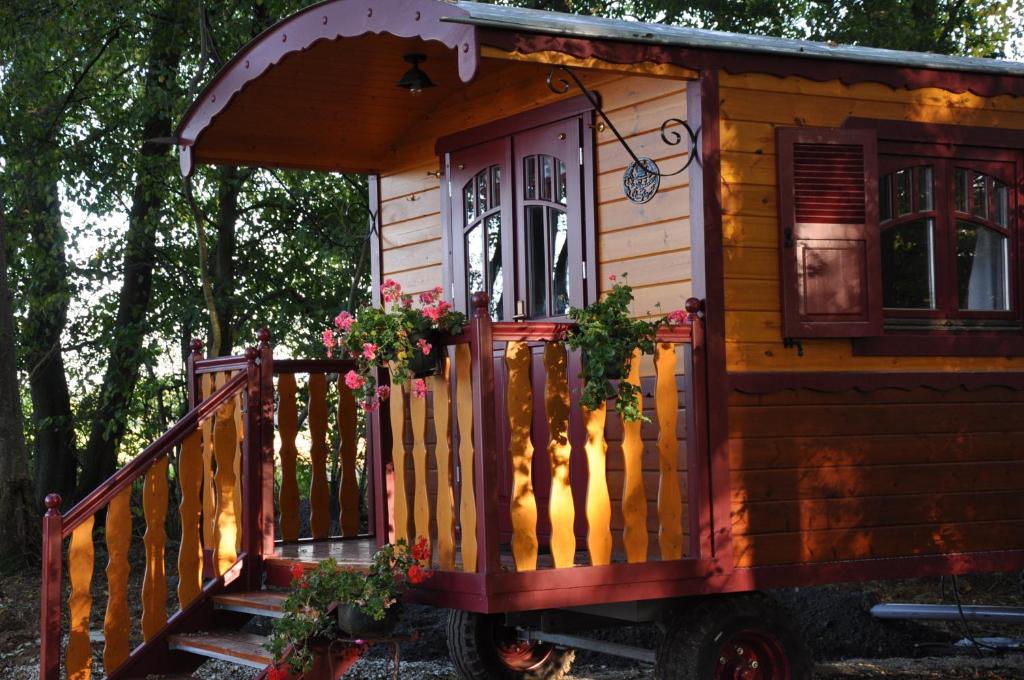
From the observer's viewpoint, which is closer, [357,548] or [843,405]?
[843,405]

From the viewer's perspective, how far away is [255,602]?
6.50 m

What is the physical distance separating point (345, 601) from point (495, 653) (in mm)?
2418

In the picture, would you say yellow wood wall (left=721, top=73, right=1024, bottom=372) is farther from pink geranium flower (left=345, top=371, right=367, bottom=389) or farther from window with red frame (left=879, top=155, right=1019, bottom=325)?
pink geranium flower (left=345, top=371, right=367, bottom=389)

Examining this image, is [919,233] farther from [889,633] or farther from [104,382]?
[104,382]

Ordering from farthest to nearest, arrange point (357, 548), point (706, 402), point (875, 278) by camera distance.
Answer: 1. point (357, 548)
2. point (875, 278)
3. point (706, 402)

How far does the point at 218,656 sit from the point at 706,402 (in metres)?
2.64

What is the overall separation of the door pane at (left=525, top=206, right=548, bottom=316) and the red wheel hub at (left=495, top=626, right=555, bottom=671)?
6.72 ft

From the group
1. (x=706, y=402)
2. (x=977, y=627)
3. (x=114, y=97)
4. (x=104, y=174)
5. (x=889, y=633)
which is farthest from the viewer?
(x=114, y=97)

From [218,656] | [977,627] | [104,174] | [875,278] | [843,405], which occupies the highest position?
[104,174]

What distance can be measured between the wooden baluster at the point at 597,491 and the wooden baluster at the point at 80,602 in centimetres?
238

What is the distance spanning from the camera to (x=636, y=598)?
5.84 metres

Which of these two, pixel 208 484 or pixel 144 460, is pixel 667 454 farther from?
pixel 208 484

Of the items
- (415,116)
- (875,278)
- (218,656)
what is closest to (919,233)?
(875,278)

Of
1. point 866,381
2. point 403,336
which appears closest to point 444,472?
point 403,336
